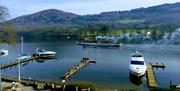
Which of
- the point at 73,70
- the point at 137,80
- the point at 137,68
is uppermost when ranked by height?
the point at 137,68

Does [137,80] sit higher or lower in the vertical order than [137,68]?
lower

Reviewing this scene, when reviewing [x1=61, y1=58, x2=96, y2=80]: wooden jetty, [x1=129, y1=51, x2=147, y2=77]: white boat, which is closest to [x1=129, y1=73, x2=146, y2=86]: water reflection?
[x1=129, y1=51, x2=147, y2=77]: white boat

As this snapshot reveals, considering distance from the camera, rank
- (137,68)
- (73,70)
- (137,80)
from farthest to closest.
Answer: (73,70), (137,68), (137,80)

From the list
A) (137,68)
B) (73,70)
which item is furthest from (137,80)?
(73,70)

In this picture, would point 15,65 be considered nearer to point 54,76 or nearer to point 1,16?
point 54,76

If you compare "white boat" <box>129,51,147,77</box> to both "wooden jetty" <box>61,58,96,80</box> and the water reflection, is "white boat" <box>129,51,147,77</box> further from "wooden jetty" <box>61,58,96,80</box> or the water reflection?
"wooden jetty" <box>61,58,96,80</box>

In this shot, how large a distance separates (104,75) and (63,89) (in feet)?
70.3

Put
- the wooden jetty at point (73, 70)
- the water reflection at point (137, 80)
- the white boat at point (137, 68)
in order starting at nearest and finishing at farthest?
the water reflection at point (137, 80) < the white boat at point (137, 68) < the wooden jetty at point (73, 70)

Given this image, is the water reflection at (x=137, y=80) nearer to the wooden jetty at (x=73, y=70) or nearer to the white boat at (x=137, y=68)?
the white boat at (x=137, y=68)

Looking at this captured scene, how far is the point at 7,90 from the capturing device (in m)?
36.8

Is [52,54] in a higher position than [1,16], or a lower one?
lower

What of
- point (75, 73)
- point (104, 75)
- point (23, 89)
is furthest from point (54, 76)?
point (23, 89)

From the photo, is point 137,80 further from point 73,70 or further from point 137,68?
point 73,70

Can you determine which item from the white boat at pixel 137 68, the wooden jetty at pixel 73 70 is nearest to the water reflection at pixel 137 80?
the white boat at pixel 137 68
